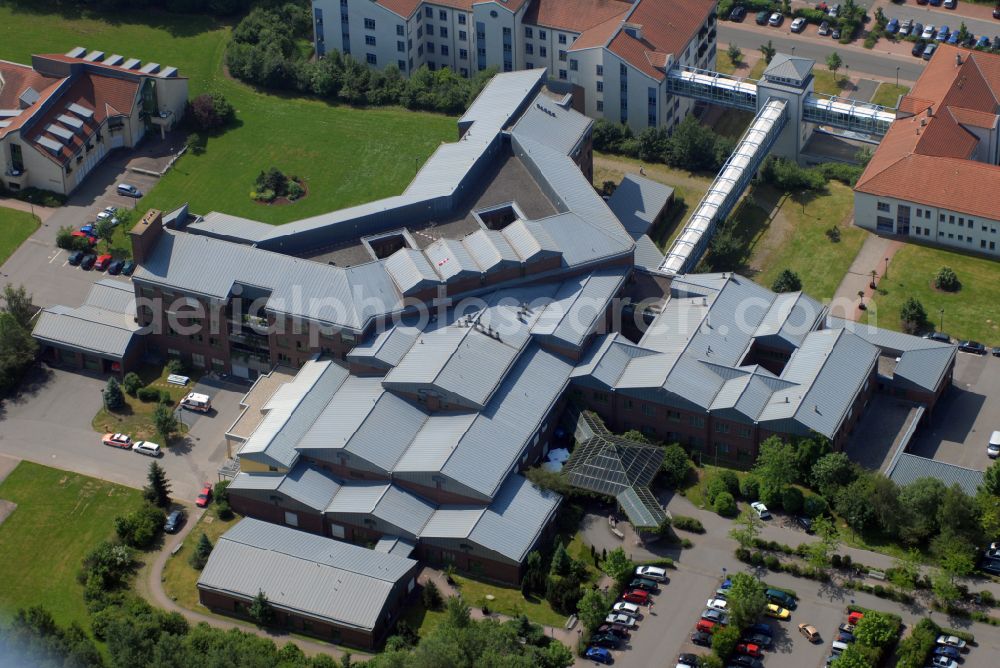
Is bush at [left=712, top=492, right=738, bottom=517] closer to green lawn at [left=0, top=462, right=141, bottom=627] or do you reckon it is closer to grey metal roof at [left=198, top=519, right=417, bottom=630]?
grey metal roof at [left=198, top=519, right=417, bottom=630]

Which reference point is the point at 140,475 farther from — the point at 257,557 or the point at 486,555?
the point at 486,555

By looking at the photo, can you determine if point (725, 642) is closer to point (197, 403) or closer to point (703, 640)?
point (703, 640)

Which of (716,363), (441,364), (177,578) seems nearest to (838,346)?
(716,363)

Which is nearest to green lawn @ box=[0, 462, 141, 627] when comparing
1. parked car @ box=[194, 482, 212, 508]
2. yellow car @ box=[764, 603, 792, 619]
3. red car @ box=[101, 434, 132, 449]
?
red car @ box=[101, 434, 132, 449]

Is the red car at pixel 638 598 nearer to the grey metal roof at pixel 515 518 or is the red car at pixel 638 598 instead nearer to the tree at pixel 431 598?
the grey metal roof at pixel 515 518

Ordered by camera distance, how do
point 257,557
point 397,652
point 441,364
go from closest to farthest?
point 397,652 → point 257,557 → point 441,364

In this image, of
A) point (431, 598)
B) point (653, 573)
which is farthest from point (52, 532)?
point (653, 573)
